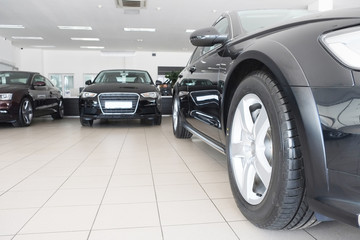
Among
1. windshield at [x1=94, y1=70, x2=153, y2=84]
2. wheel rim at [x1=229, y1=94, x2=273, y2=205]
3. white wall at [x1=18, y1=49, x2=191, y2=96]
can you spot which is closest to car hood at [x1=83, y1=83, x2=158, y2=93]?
windshield at [x1=94, y1=70, x2=153, y2=84]

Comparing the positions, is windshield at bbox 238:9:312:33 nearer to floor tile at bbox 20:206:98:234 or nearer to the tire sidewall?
the tire sidewall

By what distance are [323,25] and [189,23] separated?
31.5 feet

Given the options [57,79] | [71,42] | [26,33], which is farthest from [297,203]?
[57,79]

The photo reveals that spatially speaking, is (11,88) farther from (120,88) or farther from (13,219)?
(13,219)

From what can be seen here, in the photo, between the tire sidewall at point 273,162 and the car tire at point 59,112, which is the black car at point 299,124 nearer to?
the tire sidewall at point 273,162

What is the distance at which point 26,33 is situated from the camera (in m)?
11.9

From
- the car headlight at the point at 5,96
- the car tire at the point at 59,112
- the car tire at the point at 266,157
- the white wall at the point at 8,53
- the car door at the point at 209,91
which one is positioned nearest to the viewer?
the car tire at the point at 266,157

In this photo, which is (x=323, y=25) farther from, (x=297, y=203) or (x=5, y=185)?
(x=5, y=185)

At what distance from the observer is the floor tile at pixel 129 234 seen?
1.24 metres

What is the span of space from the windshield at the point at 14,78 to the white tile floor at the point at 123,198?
3.20m

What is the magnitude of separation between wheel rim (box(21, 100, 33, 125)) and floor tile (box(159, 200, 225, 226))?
188 inches

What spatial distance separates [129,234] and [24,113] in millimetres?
5056

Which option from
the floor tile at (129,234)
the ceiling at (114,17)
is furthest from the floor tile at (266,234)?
the ceiling at (114,17)

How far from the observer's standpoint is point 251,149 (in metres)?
1.34
